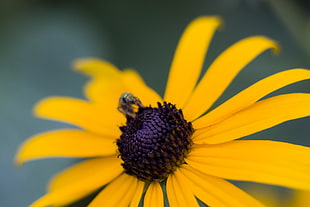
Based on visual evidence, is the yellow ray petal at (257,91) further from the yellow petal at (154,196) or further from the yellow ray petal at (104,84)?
the yellow ray petal at (104,84)

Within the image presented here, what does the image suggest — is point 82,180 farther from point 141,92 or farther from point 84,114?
point 141,92

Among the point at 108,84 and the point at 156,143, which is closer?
the point at 156,143

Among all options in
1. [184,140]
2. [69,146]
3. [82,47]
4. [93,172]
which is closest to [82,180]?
[93,172]

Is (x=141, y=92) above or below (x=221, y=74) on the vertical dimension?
above

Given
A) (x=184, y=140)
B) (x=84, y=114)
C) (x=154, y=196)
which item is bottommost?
(x=154, y=196)

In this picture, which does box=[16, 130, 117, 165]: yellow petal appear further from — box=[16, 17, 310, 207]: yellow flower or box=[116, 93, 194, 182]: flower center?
box=[116, 93, 194, 182]: flower center

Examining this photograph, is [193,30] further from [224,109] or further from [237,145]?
[237,145]

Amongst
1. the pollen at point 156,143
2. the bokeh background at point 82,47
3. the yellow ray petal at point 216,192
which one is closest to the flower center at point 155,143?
the pollen at point 156,143
